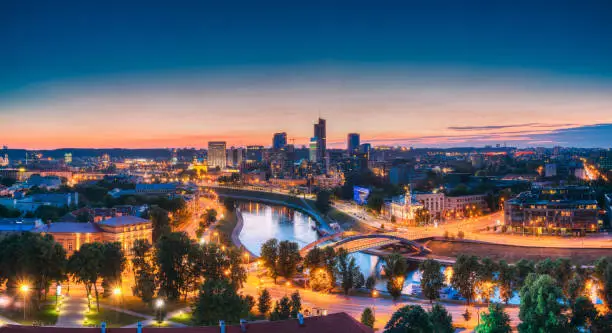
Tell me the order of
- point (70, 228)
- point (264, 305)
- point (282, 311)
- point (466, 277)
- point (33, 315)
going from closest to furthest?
1. point (282, 311)
2. point (33, 315)
3. point (264, 305)
4. point (466, 277)
5. point (70, 228)

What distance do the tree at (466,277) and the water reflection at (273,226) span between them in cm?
1579

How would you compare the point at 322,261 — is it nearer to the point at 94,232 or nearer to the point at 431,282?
the point at 431,282

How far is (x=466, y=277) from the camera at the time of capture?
1991 cm

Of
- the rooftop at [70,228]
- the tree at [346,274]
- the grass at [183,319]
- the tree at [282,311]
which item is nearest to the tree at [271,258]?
the tree at [346,274]

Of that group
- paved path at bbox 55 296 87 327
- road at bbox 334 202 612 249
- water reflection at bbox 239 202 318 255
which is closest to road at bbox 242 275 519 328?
paved path at bbox 55 296 87 327

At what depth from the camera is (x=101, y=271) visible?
18.3 meters

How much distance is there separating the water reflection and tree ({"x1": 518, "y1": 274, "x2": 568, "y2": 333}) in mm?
20260

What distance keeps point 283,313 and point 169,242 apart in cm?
656

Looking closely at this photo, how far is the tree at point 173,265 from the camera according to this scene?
63.3ft

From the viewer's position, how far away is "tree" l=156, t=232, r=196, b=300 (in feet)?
63.3

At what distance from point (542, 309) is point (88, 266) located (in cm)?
1448

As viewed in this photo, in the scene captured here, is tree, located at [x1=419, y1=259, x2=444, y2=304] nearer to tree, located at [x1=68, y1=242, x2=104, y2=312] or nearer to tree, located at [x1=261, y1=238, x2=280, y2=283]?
tree, located at [x1=261, y1=238, x2=280, y2=283]

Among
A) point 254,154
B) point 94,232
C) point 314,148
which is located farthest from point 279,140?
point 94,232

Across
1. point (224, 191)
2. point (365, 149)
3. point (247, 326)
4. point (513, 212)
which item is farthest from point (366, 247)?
point (365, 149)
